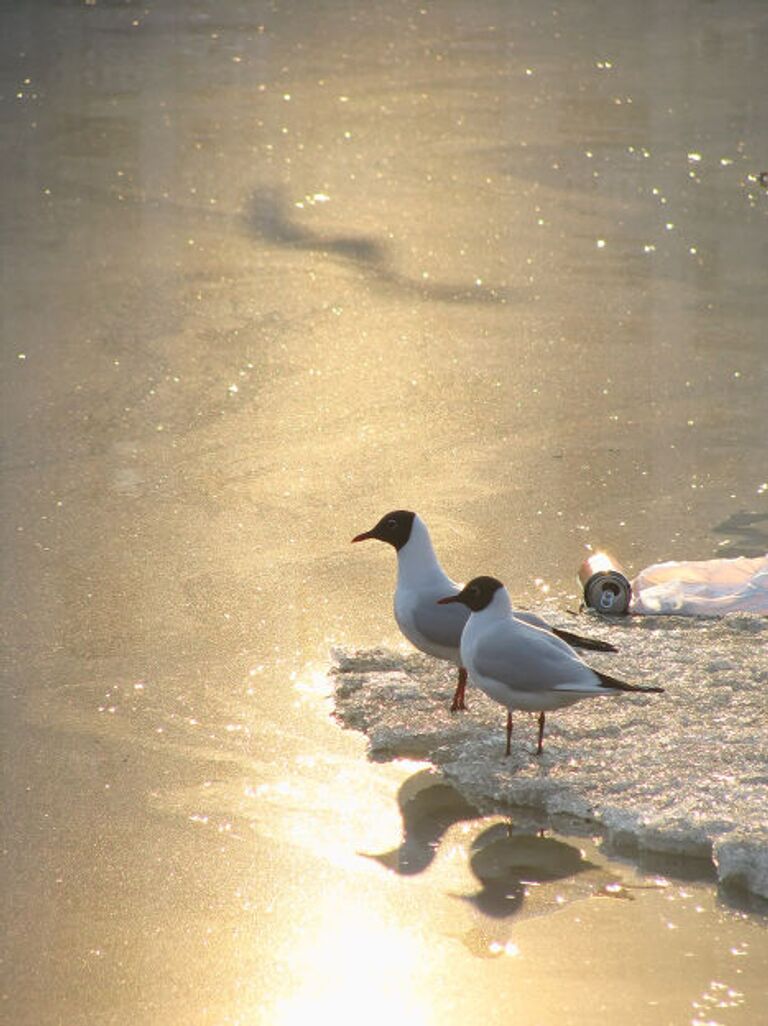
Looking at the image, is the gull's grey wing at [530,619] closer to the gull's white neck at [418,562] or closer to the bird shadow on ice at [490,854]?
the gull's white neck at [418,562]

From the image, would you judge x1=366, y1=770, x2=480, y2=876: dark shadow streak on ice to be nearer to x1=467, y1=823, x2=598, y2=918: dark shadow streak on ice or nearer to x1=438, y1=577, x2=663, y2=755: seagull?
x1=467, y1=823, x2=598, y2=918: dark shadow streak on ice

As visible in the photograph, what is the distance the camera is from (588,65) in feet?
→ 41.5

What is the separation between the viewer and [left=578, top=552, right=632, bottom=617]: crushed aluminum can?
5219 millimetres

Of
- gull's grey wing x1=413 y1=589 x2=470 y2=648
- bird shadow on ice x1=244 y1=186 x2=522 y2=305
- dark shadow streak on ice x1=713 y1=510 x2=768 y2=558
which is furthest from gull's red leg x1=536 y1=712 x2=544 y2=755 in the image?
bird shadow on ice x1=244 y1=186 x2=522 y2=305

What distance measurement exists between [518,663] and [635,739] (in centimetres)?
39

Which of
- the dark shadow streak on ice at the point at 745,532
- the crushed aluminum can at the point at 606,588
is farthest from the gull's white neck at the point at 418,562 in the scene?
the dark shadow streak on ice at the point at 745,532

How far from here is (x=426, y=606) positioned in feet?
15.6

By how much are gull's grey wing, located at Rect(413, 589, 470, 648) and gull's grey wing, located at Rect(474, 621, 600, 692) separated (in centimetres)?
28

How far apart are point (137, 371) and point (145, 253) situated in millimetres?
1686

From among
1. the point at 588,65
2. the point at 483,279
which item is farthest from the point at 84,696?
the point at 588,65

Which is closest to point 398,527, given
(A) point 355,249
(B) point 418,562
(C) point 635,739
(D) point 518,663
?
(B) point 418,562

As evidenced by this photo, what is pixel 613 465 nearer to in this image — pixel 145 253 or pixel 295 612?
pixel 295 612

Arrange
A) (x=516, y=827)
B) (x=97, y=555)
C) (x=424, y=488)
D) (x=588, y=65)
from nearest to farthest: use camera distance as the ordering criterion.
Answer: (x=516, y=827) < (x=97, y=555) < (x=424, y=488) < (x=588, y=65)

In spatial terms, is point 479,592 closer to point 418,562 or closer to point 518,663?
point 518,663
